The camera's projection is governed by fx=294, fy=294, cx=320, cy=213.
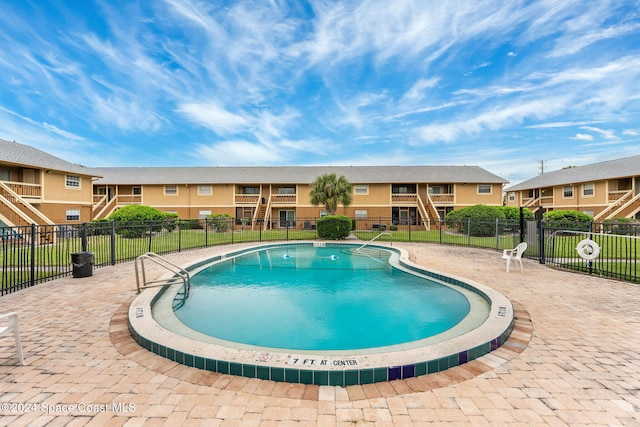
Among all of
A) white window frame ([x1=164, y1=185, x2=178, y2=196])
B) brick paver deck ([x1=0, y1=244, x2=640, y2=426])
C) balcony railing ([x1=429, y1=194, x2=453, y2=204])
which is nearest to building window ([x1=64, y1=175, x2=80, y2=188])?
white window frame ([x1=164, y1=185, x2=178, y2=196])

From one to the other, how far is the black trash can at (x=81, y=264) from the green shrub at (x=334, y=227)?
1414 cm

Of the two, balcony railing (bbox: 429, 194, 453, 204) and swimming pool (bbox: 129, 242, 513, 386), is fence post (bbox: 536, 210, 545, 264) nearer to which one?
swimming pool (bbox: 129, 242, 513, 386)

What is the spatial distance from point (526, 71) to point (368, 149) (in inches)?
832

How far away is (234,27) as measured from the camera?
16344 millimetres

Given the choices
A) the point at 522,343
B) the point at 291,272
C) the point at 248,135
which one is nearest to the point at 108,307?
the point at 291,272

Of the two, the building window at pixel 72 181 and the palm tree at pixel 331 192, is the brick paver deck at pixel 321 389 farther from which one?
the building window at pixel 72 181

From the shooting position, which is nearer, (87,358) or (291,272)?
(87,358)

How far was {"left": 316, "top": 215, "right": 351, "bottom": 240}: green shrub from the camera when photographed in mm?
21031

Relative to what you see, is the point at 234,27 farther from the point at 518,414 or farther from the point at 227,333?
the point at 518,414

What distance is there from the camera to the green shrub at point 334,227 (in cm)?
2103

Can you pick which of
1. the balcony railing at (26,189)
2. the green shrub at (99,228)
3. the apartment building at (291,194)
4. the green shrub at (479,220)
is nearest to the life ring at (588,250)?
the green shrub at (479,220)

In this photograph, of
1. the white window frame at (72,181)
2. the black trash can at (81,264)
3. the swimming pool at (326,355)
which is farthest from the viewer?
the white window frame at (72,181)

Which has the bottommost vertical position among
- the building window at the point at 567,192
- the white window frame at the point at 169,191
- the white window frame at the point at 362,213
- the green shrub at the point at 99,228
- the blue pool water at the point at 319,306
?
the blue pool water at the point at 319,306

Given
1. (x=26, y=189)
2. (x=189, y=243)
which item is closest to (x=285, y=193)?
(x=189, y=243)
